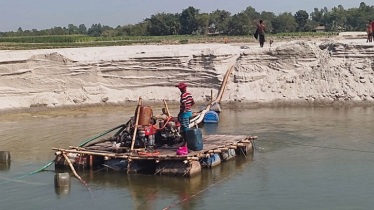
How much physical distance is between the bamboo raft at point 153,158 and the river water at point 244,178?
0.21 meters

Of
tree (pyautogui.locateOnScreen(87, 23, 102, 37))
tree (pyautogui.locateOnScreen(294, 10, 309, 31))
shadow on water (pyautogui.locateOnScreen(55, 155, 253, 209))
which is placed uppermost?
tree (pyautogui.locateOnScreen(294, 10, 309, 31))

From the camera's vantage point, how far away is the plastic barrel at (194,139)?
43.9 ft

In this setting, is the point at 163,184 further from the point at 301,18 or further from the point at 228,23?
the point at 301,18

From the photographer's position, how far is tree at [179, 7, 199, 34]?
6175cm

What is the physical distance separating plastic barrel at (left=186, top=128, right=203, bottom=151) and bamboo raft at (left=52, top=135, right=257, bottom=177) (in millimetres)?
156

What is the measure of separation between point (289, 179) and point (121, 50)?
16896mm

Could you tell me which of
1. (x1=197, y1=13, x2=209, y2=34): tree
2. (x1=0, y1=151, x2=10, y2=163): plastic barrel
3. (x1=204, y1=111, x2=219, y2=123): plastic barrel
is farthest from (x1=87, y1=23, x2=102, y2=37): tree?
(x1=0, y1=151, x2=10, y2=163): plastic barrel

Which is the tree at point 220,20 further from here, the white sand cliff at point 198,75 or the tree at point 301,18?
the white sand cliff at point 198,75

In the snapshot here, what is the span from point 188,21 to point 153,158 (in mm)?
49575

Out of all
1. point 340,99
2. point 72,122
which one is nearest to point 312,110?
point 340,99

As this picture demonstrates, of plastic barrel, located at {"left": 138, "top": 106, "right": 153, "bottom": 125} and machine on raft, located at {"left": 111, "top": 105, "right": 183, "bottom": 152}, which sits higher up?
plastic barrel, located at {"left": 138, "top": 106, "right": 153, "bottom": 125}

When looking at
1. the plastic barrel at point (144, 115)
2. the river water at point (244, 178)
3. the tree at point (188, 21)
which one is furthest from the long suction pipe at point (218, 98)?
the tree at point (188, 21)

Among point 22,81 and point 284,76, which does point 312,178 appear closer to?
point 284,76

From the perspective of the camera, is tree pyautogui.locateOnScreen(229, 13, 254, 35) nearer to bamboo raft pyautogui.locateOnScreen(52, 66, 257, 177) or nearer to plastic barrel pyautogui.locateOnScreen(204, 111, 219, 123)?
plastic barrel pyautogui.locateOnScreen(204, 111, 219, 123)
